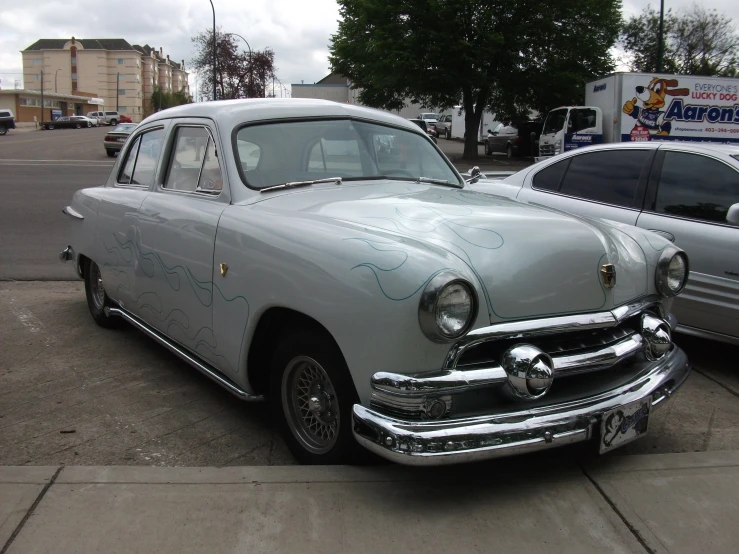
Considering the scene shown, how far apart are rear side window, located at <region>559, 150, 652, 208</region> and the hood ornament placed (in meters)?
2.23

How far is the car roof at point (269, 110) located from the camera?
4020mm

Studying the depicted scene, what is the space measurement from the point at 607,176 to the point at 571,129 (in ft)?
66.5

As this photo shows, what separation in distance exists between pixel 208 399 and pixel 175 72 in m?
168

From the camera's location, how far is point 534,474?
3.17 meters

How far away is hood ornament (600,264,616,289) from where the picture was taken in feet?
10.2

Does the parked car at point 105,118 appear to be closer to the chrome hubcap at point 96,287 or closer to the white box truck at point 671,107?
the white box truck at point 671,107

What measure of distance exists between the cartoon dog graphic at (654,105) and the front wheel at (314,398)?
21.7m

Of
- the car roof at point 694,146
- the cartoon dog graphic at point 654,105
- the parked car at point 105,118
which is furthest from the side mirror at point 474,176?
the parked car at point 105,118

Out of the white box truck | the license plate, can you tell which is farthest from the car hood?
the white box truck

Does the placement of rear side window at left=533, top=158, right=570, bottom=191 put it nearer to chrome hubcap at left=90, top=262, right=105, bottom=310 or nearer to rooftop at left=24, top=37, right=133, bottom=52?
chrome hubcap at left=90, top=262, right=105, bottom=310

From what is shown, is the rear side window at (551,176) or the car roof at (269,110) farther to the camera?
the rear side window at (551,176)

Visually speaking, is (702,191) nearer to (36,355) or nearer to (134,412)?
(134,412)

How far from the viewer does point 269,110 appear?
13.4 ft

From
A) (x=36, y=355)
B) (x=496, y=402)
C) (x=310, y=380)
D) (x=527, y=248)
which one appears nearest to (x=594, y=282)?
(x=527, y=248)
